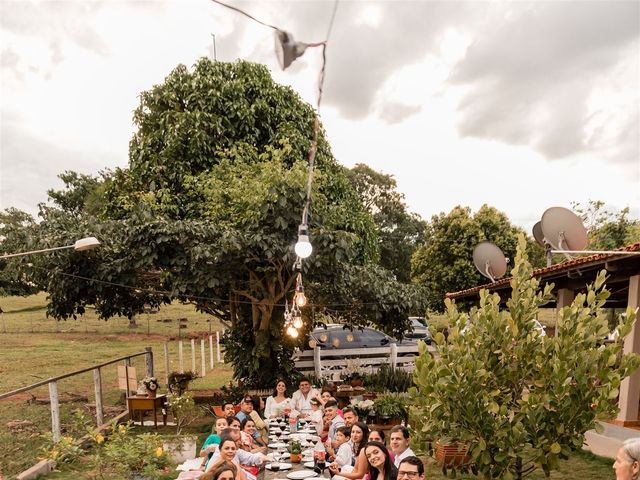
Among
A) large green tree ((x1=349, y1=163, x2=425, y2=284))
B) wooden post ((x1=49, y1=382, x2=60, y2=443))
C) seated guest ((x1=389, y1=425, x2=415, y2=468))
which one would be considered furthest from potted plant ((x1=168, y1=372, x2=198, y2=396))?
large green tree ((x1=349, y1=163, x2=425, y2=284))

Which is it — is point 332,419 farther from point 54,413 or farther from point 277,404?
point 54,413

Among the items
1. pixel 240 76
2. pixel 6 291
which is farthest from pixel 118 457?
pixel 6 291

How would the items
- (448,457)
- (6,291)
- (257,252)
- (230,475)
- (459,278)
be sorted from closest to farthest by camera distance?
(230,475)
(448,457)
(257,252)
(459,278)
(6,291)

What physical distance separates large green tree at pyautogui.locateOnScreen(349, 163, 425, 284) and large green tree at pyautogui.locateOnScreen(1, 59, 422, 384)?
15.9 m

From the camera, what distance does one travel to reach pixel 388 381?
51.7 feet

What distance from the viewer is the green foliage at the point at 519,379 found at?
452cm

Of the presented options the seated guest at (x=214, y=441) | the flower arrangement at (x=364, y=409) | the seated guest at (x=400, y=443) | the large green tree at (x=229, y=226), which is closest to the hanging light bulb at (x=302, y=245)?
the seated guest at (x=400, y=443)

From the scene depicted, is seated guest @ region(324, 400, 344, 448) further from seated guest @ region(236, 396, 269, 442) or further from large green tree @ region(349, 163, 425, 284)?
large green tree @ region(349, 163, 425, 284)

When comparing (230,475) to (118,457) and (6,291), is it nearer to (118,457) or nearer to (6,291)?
(118,457)

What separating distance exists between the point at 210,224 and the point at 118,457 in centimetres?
630

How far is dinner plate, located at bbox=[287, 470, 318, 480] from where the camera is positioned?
642 cm

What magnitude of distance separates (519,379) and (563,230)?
421cm

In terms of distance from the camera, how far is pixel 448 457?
878 cm

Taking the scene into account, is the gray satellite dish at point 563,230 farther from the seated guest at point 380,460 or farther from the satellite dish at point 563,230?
the seated guest at point 380,460
